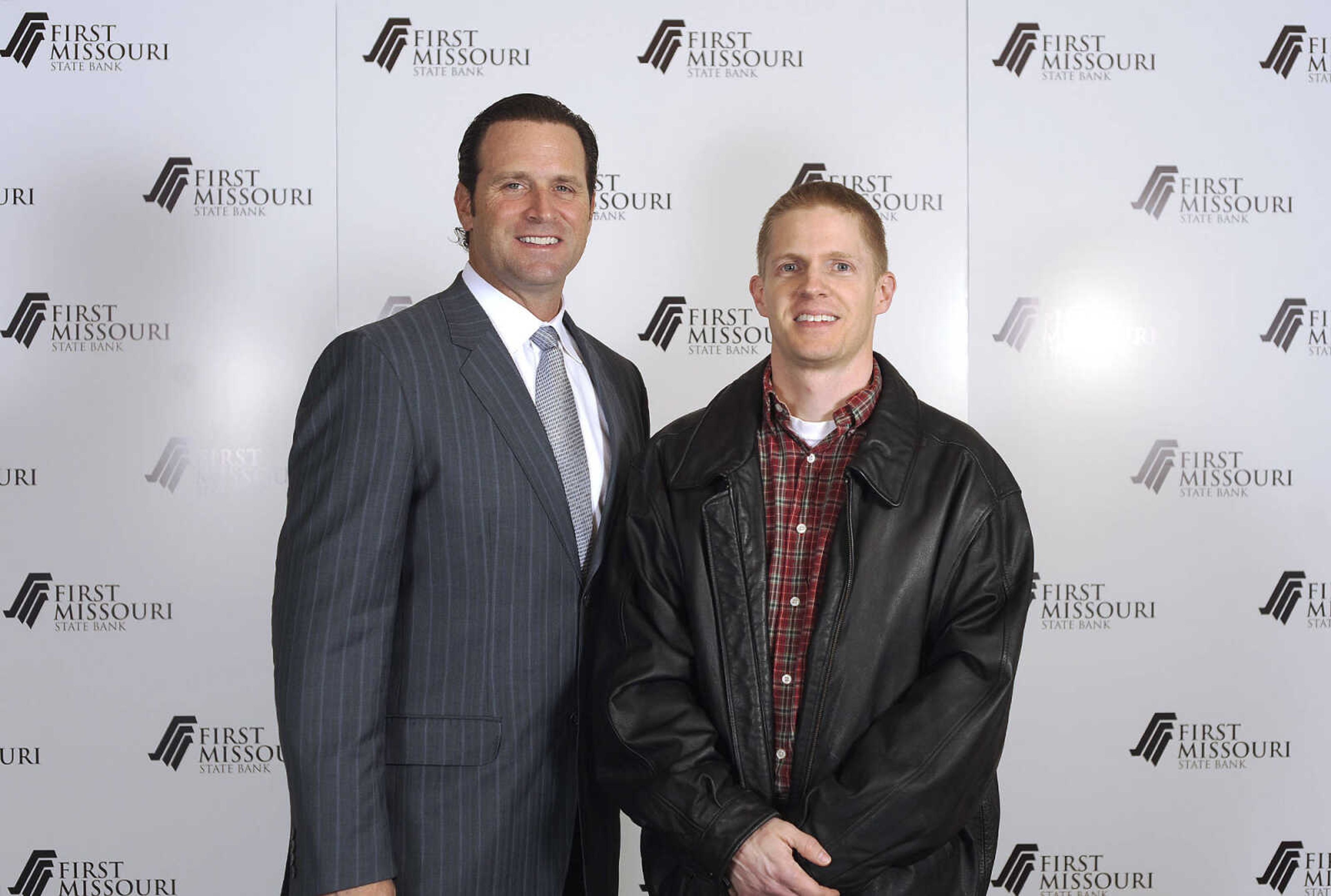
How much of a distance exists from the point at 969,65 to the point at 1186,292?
0.96 meters

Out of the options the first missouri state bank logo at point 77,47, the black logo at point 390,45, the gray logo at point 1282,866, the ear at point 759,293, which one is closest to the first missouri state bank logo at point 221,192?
the first missouri state bank logo at point 77,47

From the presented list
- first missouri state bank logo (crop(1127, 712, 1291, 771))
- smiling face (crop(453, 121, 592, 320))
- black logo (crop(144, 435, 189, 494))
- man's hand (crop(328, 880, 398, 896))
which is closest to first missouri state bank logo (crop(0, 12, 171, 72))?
black logo (crop(144, 435, 189, 494))

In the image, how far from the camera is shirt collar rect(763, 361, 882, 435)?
1836mm

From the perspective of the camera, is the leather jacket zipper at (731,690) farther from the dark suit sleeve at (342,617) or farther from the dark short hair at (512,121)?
the dark short hair at (512,121)

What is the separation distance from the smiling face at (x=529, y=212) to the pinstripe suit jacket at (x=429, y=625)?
11 cm

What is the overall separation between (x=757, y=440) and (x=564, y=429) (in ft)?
1.21

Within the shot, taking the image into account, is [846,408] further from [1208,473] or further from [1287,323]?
[1287,323]

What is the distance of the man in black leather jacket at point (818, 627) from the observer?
1.61 meters

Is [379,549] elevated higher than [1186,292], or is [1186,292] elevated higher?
[1186,292]

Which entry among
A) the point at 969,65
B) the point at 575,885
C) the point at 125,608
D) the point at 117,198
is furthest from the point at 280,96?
the point at 575,885

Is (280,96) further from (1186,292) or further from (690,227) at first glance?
(1186,292)

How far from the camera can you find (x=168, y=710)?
3211 millimetres

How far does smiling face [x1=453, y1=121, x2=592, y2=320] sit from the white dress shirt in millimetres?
21

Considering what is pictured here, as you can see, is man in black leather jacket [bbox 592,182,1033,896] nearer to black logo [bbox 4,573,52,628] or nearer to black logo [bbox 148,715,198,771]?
black logo [bbox 148,715,198,771]
